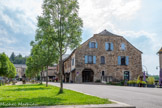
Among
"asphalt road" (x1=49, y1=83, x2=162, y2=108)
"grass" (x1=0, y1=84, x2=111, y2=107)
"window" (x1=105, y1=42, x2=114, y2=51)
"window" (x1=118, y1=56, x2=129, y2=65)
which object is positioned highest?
"window" (x1=105, y1=42, x2=114, y2=51)

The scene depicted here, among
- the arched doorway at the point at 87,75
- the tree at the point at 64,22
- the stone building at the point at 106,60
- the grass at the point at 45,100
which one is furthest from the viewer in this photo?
the arched doorway at the point at 87,75

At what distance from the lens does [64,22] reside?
13.5 meters

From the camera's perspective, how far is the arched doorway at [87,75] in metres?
38.2

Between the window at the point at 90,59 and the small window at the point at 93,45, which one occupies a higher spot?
the small window at the point at 93,45

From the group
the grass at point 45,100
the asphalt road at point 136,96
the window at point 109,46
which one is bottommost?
the asphalt road at point 136,96

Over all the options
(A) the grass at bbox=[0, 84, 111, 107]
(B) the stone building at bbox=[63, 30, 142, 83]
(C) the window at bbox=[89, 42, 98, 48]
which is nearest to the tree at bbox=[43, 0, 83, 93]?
(A) the grass at bbox=[0, 84, 111, 107]

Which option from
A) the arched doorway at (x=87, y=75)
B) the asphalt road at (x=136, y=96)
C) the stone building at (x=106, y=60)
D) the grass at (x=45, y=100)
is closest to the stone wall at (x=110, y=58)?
the stone building at (x=106, y=60)

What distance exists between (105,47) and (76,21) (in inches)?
1024

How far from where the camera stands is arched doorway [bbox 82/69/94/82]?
125ft

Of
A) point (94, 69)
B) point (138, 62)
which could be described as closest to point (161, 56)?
point (138, 62)

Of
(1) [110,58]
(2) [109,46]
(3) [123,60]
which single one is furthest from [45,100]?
(3) [123,60]

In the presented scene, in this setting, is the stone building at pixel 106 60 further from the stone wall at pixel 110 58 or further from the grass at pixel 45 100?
the grass at pixel 45 100

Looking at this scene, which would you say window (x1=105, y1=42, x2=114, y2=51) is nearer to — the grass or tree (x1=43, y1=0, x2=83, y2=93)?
tree (x1=43, y1=0, x2=83, y2=93)

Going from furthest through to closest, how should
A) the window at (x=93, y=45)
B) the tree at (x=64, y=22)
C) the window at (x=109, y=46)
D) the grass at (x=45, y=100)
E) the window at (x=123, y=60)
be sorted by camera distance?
1. the window at (x=123, y=60)
2. the window at (x=109, y=46)
3. the window at (x=93, y=45)
4. the tree at (x=64, y=22)
5. the grass at (x=45, y=100)
